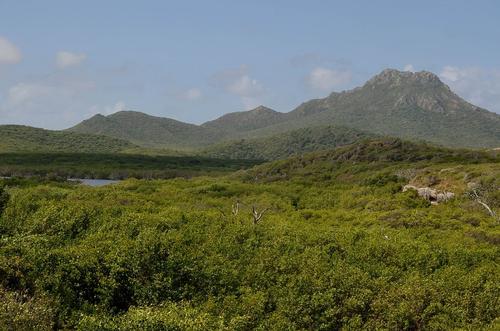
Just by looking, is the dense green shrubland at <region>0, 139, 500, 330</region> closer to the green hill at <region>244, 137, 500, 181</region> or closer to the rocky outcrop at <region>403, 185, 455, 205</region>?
the rocky outcrop at <region>403, 185, 455, 205</region>

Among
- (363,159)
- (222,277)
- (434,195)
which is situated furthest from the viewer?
(363,159)

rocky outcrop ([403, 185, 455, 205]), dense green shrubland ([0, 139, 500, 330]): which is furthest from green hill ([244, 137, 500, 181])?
dense green shrubland ([0, 139, 500, 330])

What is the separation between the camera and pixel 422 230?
187ft

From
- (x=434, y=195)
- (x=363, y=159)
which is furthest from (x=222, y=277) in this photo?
(x=363, y=159)

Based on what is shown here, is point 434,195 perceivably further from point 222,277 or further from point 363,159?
point 363,159

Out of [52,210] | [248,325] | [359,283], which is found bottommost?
[248,325]

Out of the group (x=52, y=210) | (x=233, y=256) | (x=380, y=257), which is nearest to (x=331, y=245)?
(x=380, y=257)

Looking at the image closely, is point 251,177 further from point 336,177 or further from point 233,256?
point 233,256

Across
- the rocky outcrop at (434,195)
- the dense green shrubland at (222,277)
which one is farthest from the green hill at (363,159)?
the dense green shrubland at (222,277)

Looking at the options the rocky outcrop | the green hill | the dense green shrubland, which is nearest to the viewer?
the dense green shrubland

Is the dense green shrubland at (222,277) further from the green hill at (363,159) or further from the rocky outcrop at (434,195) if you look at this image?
the green hill at (363,159)

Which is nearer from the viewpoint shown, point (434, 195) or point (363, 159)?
point (434, 195)

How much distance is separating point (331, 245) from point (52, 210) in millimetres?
24298

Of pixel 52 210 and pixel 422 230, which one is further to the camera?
pixel 422 230
